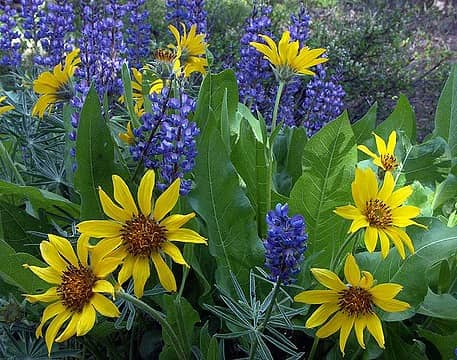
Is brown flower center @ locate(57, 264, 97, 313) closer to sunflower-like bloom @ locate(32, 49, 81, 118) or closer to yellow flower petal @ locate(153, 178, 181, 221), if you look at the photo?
yellow flower petal @ locate(153, 178, 181, 221)

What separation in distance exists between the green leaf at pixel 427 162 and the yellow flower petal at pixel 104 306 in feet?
2.07

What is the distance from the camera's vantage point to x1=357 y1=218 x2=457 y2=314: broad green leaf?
1.02 m

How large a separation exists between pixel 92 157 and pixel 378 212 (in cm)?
45

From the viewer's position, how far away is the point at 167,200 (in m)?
0.86

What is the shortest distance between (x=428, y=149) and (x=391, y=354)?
391mm

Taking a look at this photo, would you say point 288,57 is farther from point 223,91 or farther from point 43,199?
point 43,199

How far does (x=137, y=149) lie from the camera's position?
42.3 inches

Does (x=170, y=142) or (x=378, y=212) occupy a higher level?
(x=170, y=142)

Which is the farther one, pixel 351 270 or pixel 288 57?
pixel 288 57

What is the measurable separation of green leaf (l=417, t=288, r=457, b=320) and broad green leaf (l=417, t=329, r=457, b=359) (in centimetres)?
3

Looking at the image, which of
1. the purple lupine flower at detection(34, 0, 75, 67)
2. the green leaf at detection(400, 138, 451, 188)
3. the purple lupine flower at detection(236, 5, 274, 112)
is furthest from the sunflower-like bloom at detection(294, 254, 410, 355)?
the purple lupine flower at detection(34, 0, 75, 67)

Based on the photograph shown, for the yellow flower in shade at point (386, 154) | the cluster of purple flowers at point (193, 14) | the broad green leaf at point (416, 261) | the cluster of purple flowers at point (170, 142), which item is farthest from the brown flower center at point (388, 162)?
the cluster of purple flowers at point (193, 14)

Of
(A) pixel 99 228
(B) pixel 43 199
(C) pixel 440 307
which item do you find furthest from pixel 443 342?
(B) pixel 43 199

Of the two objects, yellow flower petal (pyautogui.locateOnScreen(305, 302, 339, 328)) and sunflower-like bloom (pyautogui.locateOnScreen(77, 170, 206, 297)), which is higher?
sunflower-like bloom (pyautogui.locateOnScreen(77, 170, 206, 297))
